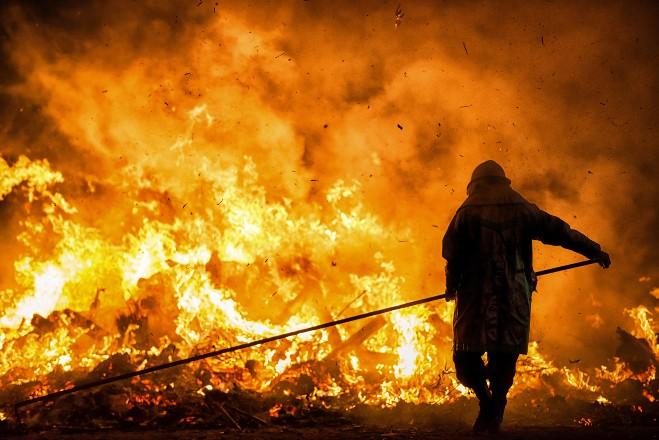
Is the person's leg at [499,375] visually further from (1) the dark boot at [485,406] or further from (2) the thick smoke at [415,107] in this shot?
(2) the thick smoke at [415,107]

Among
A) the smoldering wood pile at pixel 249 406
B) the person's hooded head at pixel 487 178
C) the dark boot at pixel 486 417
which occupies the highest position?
the person's hooded head at pixel 487 178

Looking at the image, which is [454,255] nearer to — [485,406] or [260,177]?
[485,406]

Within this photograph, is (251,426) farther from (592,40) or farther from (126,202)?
(592,40)

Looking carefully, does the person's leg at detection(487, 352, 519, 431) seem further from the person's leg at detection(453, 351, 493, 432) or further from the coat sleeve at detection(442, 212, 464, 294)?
the coat sleeve at detection(442, 212, 464, 294)

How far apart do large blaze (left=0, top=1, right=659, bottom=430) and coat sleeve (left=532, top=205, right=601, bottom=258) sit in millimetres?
3650

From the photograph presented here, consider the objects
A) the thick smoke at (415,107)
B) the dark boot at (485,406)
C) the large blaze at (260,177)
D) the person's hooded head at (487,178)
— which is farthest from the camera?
the thick smoke at (415,107)

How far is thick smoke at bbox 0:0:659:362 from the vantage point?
971 cm

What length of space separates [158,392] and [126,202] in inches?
221

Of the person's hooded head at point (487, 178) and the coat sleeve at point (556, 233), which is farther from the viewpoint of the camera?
the person's hooded head at point (487, 178)

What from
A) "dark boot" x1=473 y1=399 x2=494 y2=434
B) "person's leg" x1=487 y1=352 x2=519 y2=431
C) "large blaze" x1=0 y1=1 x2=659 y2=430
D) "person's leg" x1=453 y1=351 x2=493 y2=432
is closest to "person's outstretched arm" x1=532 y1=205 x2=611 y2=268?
"person's leg" x1=487 y1=352 x2=519 y2=431

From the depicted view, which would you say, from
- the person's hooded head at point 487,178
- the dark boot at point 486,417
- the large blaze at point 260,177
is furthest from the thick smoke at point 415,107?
the dark boot at point 486,417

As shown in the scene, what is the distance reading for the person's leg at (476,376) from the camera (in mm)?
4469

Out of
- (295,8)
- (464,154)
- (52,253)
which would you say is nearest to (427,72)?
(464,154)

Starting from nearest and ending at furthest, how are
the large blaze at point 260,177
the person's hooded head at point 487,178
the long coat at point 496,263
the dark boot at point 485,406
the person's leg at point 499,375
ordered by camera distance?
the long coat at point 496,263 < the person's leg at point 499,375 < the dark boot at point 485,406 < the person's hooded head at point 487,178 < the large blaze at point 260,177
